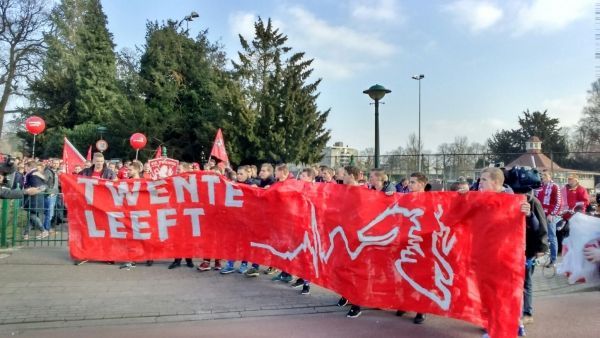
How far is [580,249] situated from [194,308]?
4758 millimetres

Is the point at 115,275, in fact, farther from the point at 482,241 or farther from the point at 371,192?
the point at 482,241

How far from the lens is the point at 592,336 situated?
5305 mm

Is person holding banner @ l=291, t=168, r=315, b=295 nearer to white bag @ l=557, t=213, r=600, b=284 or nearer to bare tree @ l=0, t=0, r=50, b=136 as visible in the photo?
white bag @ l=557, t=213, r=600, b=284

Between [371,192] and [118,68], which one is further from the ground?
[118,68]

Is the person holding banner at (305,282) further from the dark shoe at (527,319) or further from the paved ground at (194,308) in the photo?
the dark shoe at (527,319)

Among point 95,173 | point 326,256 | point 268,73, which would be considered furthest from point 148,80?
point 326,256

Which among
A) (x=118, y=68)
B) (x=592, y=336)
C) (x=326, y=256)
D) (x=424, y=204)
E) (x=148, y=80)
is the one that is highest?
(x=118, y=68)

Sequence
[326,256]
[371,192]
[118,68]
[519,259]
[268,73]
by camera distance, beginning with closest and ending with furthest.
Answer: [519,259], [371,192], [326,256], [268,73], [118,68]

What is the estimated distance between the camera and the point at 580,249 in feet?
16.7

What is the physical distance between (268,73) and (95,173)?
26803 millimetres

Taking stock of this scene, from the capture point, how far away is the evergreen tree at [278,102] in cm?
3134

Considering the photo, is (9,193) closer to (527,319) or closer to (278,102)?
(527,319)

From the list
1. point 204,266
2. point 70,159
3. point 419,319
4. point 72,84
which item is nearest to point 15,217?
point 204,266

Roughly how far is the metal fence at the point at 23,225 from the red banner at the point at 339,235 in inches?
77.0
